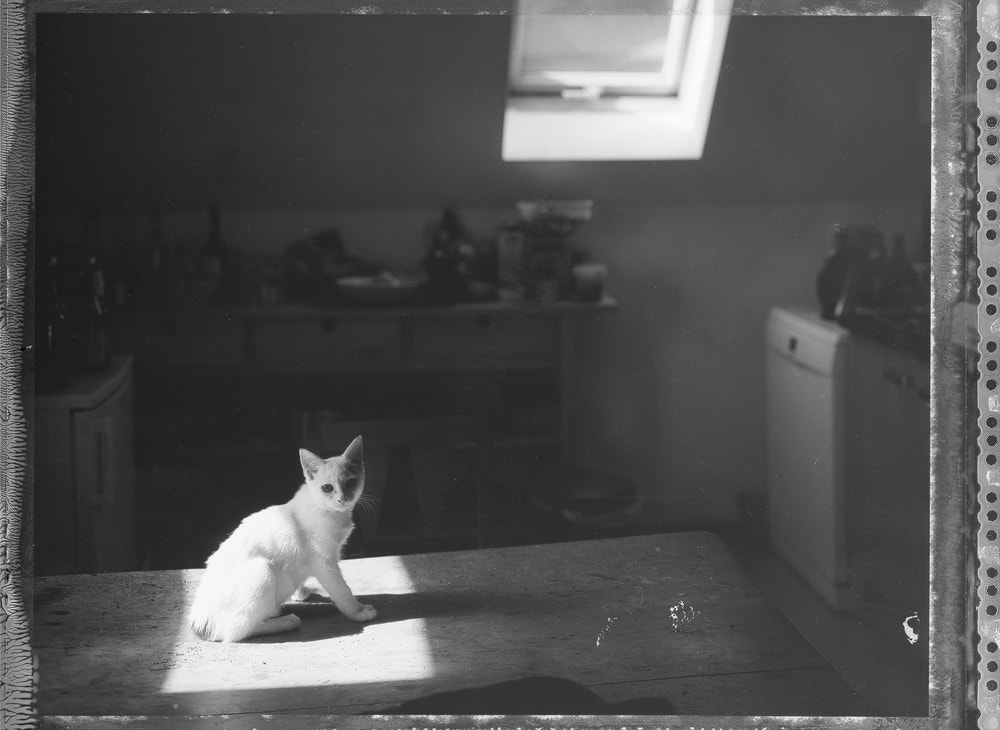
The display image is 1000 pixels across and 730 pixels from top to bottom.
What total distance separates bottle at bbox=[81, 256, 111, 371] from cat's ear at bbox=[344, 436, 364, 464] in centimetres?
30

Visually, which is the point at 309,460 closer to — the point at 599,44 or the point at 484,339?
the point at 484,339

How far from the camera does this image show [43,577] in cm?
100

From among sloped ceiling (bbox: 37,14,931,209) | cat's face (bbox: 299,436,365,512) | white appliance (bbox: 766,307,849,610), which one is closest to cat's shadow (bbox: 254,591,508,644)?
cat's face (bbox: 299,436,365,512)

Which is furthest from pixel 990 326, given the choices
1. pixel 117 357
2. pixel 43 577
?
pixel 43 577

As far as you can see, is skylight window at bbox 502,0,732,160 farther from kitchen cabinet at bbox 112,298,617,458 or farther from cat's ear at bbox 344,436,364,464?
cat's ear at bbox 344,436,364,464

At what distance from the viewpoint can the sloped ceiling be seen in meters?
0.96

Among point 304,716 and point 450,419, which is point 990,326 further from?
point 304,716

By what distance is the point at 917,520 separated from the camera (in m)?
0.99

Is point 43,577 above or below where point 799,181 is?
below

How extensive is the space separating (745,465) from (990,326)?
324 mm

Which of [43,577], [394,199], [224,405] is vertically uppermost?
[394,199]

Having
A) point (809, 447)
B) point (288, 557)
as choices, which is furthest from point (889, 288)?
point (288, 557)

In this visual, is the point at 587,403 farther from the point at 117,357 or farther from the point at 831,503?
the point at 117,357

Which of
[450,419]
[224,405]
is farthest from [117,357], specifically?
[450,419]
